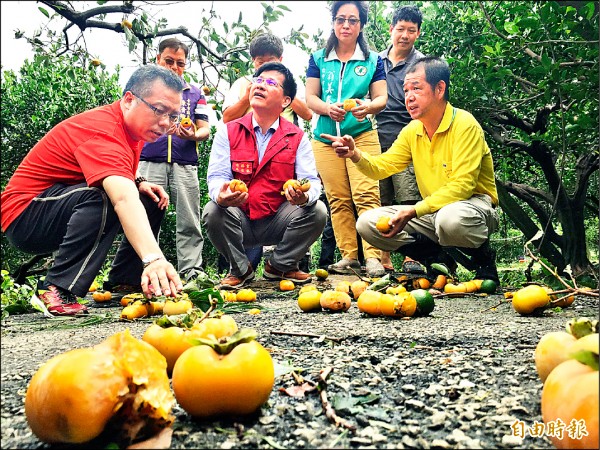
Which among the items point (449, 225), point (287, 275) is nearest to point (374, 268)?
point (287, 275)

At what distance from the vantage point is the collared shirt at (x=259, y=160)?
13.6 feet

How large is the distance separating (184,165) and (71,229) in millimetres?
1567

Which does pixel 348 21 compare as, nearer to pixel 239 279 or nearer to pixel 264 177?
pixel 264 177

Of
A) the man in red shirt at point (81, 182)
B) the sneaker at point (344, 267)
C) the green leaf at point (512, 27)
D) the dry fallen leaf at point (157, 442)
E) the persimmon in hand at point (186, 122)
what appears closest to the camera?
the dry fallen leaf at point (157, 442)

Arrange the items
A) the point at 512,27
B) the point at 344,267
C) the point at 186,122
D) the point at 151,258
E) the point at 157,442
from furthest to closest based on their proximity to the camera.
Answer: the point at 344,267, the point at 186,122, the point at 512,27, the point at 151,258, the point at 157,442

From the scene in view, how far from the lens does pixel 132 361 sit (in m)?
1.13

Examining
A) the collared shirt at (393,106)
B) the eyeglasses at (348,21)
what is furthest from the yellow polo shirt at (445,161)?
the eyeglasses at (348,21)

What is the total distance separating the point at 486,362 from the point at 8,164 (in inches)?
105

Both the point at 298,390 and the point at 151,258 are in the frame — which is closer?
the point at 298,390

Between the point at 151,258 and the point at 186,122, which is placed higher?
the point at 186,122

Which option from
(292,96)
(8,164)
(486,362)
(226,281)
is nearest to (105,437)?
(486,362)

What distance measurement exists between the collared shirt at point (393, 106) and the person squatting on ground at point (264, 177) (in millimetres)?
818

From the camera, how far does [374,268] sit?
4.36m

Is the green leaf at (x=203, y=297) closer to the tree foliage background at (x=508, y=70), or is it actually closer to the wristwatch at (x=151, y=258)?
the wristwatch at (x=151, y=258)
